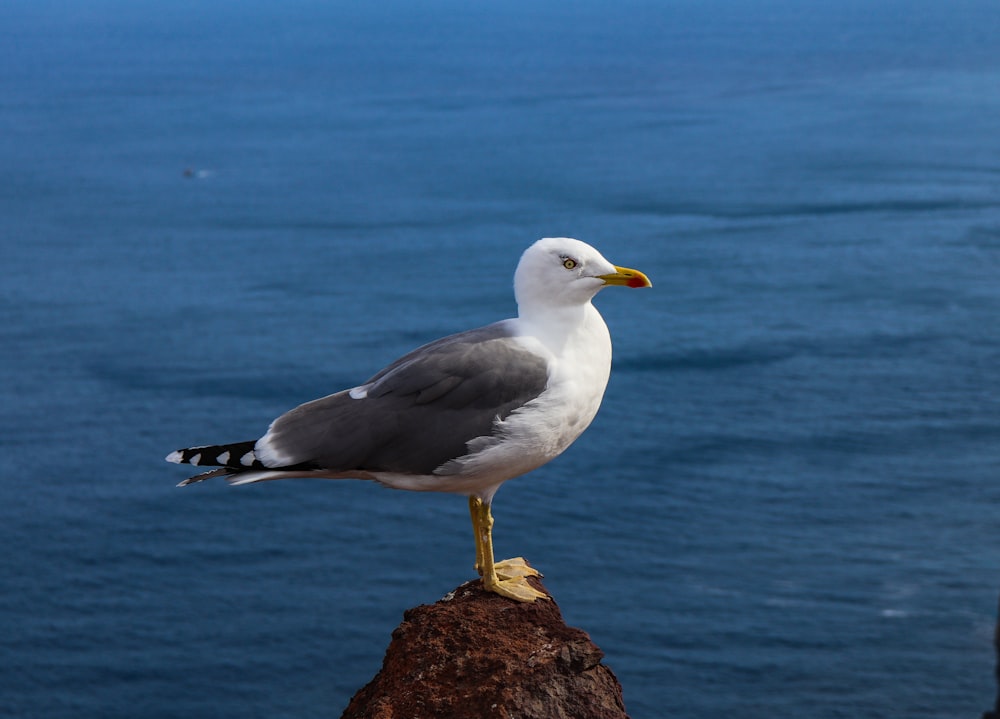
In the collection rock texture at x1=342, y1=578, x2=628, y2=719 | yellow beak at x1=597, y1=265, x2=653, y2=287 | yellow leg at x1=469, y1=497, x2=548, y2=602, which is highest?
yellow beak at x1=597, y1=265, x2=653, y2=287

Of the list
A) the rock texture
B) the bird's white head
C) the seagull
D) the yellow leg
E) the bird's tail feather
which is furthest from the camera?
the yellow leg

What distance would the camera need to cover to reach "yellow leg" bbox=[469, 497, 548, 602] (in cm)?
1709

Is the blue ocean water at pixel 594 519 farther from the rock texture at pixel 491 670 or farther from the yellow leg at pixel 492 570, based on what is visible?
the rock texture at pixel 491 670

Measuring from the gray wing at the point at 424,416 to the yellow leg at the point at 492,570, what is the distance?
4.04 feet

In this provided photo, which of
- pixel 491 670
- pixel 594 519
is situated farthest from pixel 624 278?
pixel 594 519

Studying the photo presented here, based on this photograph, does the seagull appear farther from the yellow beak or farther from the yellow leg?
the yellow leg

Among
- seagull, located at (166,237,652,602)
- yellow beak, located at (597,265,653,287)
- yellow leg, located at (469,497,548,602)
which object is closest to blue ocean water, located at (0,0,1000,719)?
yellow leg, located at (469,497,548,602)

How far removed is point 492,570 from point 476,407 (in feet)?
8.25

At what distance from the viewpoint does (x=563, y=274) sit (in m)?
16.5

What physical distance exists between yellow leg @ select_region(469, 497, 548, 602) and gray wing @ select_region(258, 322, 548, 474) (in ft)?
4.04

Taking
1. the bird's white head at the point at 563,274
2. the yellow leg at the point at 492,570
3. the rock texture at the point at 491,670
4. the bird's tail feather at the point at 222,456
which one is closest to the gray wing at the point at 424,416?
the bird's tail feather at the point at 222,456

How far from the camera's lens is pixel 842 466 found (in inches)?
6383

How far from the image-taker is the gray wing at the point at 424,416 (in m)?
16.2

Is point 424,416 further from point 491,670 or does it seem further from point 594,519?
point 594,519
